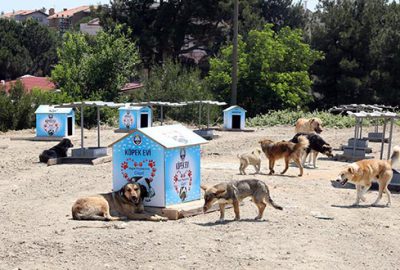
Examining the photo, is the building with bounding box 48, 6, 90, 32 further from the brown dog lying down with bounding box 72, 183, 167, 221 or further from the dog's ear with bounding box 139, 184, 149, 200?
the brown dog lying down with bounding box 72, 183, 167, 221

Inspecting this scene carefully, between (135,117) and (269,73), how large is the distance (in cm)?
1272

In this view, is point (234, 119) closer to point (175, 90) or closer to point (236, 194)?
point (175, 90)

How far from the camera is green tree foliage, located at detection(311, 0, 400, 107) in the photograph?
145ft

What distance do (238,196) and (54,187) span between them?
18.3ft

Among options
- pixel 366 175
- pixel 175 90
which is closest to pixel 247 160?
pixel 366 175

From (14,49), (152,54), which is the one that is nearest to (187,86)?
(152,54)

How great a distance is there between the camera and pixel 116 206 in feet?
41.2

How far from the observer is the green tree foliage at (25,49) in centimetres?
7050

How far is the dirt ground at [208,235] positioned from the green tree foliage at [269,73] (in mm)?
24729

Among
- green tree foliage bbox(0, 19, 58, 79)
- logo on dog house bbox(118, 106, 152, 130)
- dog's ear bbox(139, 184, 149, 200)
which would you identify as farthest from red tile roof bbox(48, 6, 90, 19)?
dog's ear bbox(139, 184, 149, 200)

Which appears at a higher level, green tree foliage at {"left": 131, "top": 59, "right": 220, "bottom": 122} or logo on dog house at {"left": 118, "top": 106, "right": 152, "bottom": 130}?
green tree foliage at {"left": 131, "top": 59, "right": 220, "bottom": 122}

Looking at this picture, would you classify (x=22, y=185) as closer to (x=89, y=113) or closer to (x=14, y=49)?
(x=89, y=113)

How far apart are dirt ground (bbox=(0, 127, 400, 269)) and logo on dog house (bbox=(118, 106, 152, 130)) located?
14305 mm

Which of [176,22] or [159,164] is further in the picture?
[176,22]
